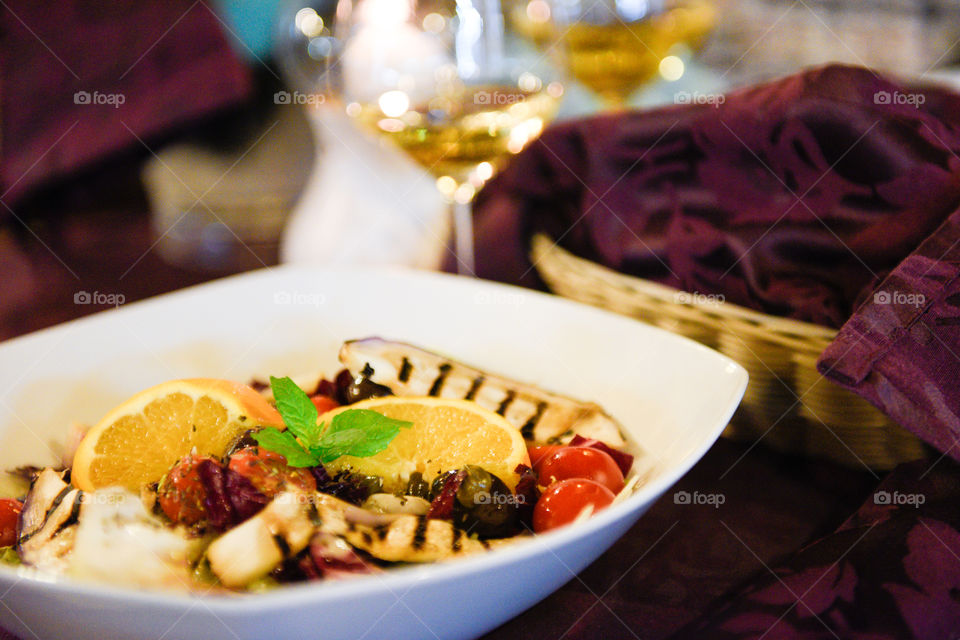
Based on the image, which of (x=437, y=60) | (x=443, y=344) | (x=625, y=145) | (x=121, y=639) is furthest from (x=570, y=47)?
(x=121, y=639)

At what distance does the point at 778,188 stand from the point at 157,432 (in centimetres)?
67

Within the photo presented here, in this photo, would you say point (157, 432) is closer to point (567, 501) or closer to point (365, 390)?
point (365, 390)

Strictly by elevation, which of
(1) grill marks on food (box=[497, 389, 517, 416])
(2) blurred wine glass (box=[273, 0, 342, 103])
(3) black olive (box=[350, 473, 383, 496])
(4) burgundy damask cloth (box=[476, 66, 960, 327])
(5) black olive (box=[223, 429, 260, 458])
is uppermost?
(2) blurred wine glass (box=[273, 0, 342, 103])

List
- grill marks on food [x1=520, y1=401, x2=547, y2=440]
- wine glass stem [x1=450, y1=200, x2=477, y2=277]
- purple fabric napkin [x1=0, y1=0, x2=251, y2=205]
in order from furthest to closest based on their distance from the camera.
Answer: purple fabric napkin [x1=0, y1=0, x2=251, y2=205] < wine glass stem [x1=450, y1=200, x2=477, y2=277] < grill marks on food [x1=520, y1=401, x2=547, y2=440]

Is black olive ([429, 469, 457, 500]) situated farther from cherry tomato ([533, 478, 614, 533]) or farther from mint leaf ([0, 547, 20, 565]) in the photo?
mint leaf ([0, 547, 20, 565])

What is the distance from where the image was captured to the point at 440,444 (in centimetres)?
77

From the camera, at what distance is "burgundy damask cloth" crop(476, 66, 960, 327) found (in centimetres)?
77

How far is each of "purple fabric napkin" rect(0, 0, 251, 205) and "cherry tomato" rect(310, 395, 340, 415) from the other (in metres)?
1.54

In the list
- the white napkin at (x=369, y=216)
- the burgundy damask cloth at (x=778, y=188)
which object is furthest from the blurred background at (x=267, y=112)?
the burgundy damask cloth at (x=778, y=188)

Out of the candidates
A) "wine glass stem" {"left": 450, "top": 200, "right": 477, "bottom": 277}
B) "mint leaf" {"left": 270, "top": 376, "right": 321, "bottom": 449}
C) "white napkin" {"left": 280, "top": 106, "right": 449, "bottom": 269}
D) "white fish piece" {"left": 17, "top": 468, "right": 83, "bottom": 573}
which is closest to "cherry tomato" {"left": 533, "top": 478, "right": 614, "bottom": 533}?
"mint leaf" {"left": 270, "top": 376, "right": 321, "bottom": 449}

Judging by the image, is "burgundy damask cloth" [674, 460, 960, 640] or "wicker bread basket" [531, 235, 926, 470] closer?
"burgundy damask cloth" [674, 460, 960, 640]

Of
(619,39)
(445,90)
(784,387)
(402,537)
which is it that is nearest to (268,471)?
(402,537)

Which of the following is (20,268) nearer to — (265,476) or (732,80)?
(265,476)

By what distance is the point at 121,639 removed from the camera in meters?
0.50
